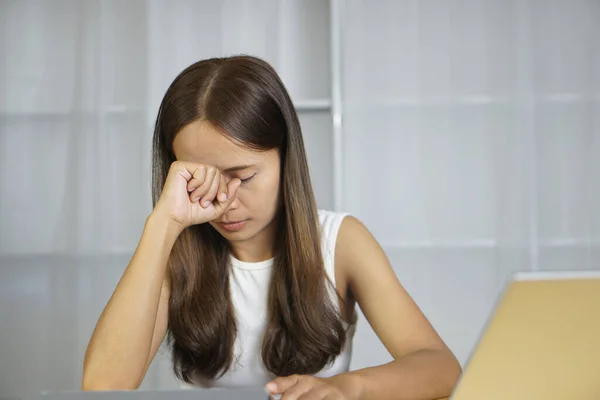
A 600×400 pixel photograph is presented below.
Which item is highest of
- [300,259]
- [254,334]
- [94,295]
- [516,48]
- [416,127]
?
[516,48]

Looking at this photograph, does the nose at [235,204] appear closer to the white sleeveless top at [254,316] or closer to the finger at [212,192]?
the finger at [212,192]

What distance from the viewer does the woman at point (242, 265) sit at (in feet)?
3.75

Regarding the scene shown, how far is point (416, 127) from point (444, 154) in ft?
0.49

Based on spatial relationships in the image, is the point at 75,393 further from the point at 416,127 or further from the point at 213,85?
the point at 416,127

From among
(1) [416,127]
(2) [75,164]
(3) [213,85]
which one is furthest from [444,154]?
(3) [213,85]

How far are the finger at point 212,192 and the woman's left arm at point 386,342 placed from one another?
27 centimetres

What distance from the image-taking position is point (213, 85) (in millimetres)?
1231

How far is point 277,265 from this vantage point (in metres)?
1.38

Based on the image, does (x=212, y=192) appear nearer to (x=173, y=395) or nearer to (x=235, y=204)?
(x=235, y=204)

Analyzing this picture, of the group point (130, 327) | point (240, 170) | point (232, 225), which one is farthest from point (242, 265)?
point (130, 327)

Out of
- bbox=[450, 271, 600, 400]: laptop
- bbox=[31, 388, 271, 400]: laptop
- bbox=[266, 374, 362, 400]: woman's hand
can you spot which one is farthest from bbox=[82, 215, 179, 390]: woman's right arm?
bbox=[450, 271, 600, 400]: laptop

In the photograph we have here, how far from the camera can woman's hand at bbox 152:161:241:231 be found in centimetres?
121

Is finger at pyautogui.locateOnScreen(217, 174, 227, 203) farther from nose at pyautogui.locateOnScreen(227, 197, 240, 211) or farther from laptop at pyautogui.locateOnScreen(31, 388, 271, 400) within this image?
laptop at pyautogui.locateOnScreen(31, 388, 271, 400)

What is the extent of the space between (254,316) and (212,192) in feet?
0.99
